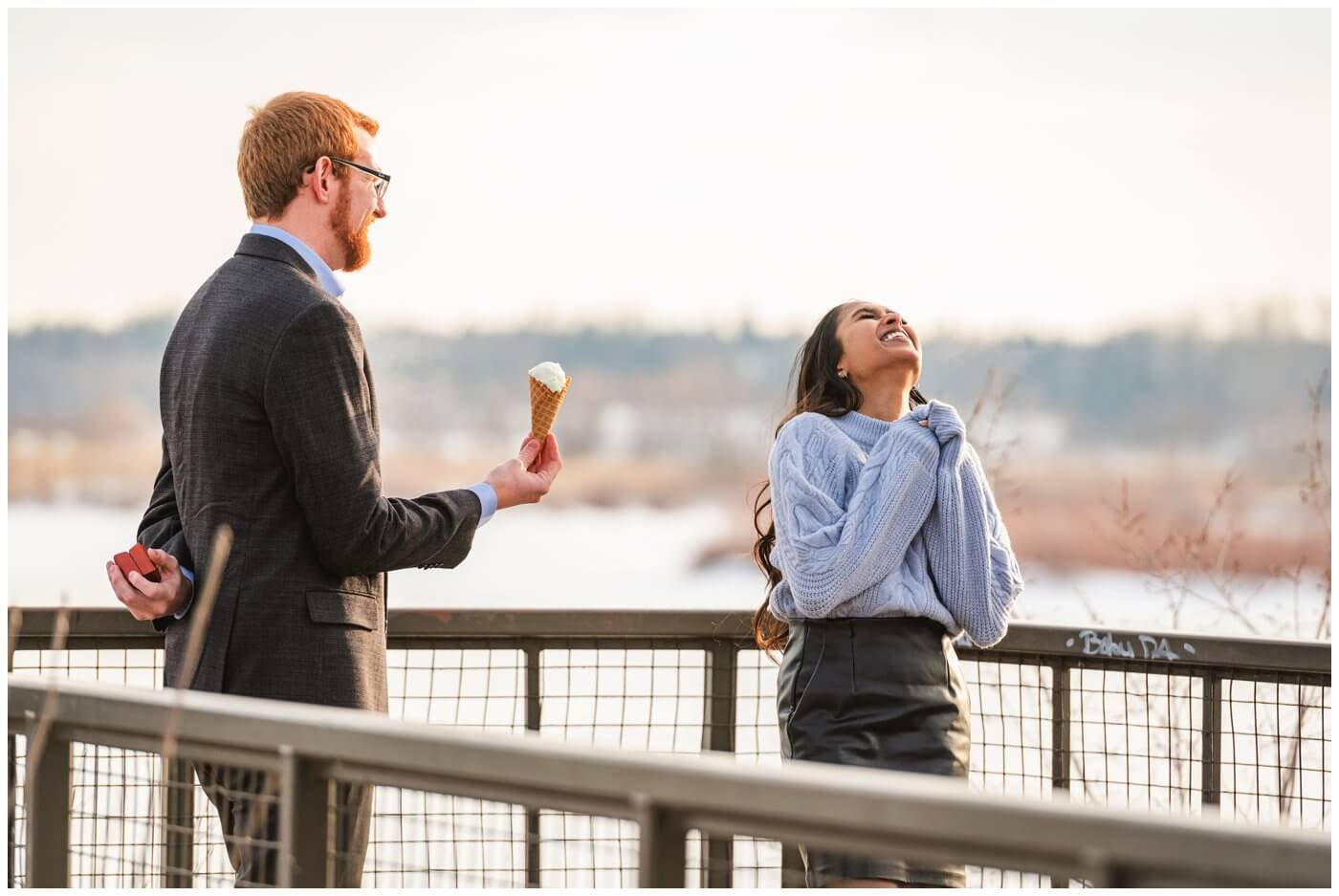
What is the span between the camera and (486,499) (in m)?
2.66

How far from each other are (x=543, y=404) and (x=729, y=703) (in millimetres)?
861

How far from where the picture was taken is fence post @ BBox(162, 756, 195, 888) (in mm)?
2145

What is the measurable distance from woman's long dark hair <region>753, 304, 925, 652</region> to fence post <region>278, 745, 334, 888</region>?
1371 mm

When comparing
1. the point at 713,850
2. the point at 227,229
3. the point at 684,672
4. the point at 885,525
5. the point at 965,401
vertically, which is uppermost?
the point at 227,229

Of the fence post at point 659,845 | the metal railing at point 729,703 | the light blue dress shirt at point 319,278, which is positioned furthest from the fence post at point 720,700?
the fence post at point 659,845

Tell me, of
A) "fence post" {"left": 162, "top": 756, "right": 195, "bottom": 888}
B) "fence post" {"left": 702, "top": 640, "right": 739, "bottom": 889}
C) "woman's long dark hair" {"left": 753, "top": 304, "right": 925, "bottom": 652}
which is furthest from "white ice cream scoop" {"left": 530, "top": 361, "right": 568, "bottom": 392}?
"fence post" {"left": 162, "top": 756, "right": 195, "bottom": 888}

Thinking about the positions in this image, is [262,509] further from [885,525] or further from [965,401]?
[965,401]

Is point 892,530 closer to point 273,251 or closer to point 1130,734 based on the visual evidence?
point 1130,734

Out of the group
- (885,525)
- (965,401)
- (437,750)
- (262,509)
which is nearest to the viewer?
(437,750)

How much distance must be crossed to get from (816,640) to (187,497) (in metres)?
1.06

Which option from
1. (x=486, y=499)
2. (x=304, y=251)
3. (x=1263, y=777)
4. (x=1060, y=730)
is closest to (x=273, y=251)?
(x=304, y=251)

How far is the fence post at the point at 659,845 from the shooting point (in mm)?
1424

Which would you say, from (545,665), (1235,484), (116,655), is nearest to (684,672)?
(545,665)

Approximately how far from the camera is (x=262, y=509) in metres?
2.45
